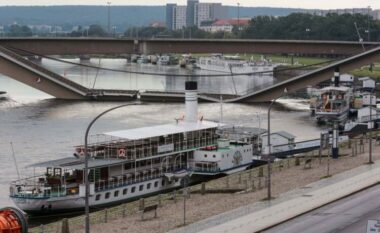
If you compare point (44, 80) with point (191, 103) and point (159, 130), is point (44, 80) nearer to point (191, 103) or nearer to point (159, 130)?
point (191, 103)

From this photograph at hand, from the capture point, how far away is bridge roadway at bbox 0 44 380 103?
101 meters

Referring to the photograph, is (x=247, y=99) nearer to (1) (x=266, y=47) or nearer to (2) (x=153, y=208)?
(1) (x=266, y=47)

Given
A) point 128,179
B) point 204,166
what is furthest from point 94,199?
point 204,166

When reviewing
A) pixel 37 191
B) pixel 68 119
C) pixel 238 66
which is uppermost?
pixel 37 191

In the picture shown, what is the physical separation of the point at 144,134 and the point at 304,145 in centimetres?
1933

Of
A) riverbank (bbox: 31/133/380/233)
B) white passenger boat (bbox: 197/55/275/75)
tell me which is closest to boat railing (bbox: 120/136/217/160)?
riverbank (bbox: 31/133/380/233)

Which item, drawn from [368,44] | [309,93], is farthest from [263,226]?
[309,93]

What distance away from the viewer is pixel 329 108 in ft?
301

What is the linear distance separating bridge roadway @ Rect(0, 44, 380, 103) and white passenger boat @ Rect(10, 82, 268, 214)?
150 ft

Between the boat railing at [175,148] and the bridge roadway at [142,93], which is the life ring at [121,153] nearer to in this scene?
the boat railing at [175,148]

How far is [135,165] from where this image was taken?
48062 millimetres

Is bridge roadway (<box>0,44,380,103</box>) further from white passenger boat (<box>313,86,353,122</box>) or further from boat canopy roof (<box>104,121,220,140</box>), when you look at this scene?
boat canopy roof (<box>104,121,220,140</box>)

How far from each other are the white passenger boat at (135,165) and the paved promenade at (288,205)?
7.84 m

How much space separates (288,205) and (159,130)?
14248mm
